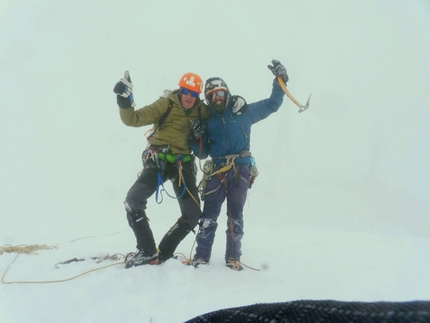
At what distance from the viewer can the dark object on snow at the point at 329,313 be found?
0.54 m

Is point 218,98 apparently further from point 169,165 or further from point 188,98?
point 169,165

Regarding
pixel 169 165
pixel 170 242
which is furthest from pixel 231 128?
pixel 170 242

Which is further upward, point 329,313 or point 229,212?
point 329,313

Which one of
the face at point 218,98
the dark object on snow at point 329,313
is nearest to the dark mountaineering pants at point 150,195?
the face at point 218,98

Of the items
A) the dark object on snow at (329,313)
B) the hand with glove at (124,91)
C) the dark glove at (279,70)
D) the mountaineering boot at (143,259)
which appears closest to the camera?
the dark object on snow at (329,313)

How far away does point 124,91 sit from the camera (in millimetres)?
4055

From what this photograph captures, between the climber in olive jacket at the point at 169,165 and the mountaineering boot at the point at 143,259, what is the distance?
12mm

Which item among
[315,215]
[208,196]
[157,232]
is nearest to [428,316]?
[208,196]

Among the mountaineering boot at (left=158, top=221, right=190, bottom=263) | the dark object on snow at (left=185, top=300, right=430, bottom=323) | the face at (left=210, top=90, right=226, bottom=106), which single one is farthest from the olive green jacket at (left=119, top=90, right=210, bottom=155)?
the dark object on snow at (left=185, top=300, right=430, bottom=323)

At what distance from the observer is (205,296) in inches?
129

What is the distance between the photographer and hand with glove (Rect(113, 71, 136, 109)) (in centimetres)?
401

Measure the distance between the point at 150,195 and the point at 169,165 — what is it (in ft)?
1.60

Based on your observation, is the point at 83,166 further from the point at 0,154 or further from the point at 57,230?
the point at 57,230

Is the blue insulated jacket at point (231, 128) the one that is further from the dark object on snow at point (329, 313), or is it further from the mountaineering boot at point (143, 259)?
the dark object on snow at point (329, 313)
